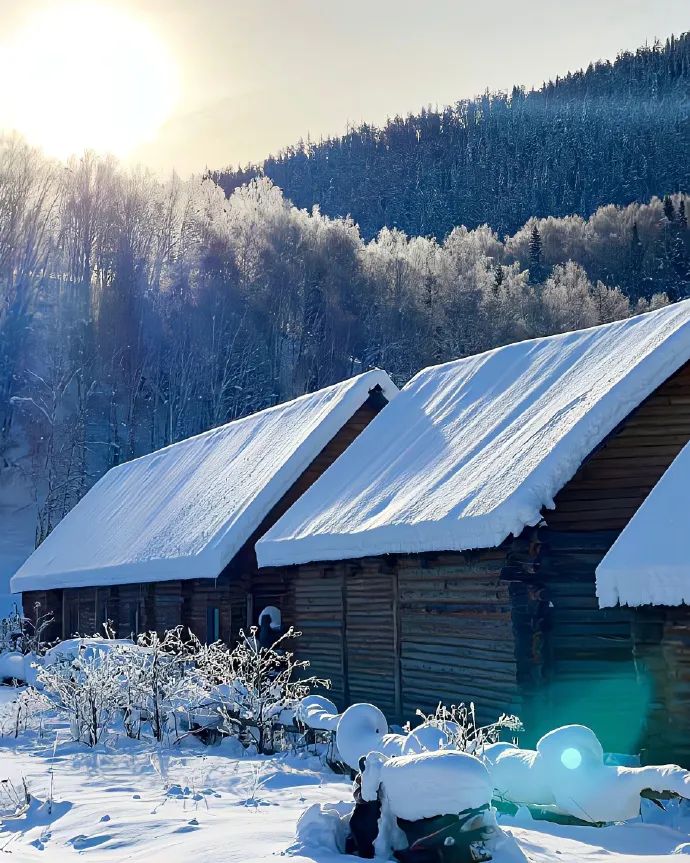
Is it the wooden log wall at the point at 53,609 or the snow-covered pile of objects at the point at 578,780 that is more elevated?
the wooden log wall at the point at 53,609

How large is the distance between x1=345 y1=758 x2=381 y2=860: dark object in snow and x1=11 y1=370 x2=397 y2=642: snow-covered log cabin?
1164 cm

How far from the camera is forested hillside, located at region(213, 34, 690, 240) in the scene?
367 feet

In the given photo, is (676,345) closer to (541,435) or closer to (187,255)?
(541,435)

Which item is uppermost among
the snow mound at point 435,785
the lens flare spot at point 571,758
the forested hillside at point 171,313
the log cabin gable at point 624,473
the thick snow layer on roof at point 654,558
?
the forested hillside at point 171,313

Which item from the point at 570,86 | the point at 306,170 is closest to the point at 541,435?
the point at 306,170

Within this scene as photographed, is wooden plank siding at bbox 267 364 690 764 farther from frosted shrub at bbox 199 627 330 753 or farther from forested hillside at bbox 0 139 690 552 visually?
forested hillside at bbox 0 139 690 552

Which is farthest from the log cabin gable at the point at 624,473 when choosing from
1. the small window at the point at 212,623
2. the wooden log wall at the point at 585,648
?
the small window at the point at 212,623

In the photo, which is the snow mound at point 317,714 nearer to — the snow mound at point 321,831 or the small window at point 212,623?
the snow mound at point 321,831

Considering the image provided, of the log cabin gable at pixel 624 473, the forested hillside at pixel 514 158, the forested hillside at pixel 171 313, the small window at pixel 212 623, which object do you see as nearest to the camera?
the log cabin gable at pixel 624 473

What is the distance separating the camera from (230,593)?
778 inches

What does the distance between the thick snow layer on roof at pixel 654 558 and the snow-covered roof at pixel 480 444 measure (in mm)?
1609

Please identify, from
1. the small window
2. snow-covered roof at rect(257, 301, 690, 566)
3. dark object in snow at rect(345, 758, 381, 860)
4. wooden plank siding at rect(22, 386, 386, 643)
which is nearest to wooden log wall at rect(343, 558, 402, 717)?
snow-covered roof at rect(257, 301, 690, 566)

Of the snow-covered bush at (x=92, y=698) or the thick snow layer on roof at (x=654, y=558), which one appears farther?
the snow-covered bush at (x=92, y=698)

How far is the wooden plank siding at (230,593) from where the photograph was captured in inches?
757
